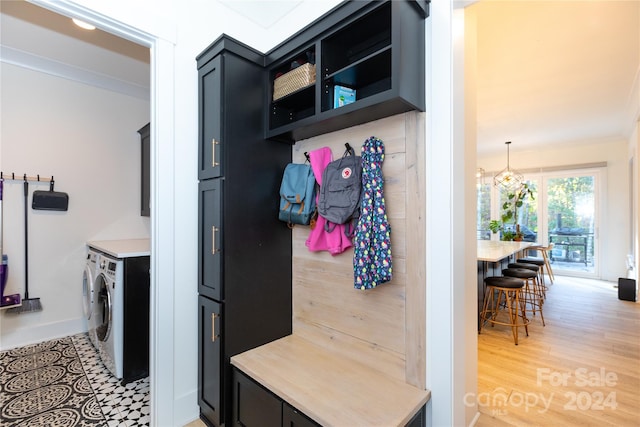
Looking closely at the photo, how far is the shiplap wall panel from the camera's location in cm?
144

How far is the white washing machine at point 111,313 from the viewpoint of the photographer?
2.08 metres

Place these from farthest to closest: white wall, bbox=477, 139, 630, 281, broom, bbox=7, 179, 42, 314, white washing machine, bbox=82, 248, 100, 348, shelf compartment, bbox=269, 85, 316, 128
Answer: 1. white wall, bbox=477, 139, 630, 281
2. broom, bbox=7, 179, 42, 314
3. white washing machine, bbox=82, 248, 100, 348
4. shelf compartment, bbox=269, 85, 316, 128

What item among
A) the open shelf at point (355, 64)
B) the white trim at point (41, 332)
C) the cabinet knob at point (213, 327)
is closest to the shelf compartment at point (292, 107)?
the open shelf at point (355, 64)

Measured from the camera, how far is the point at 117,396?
1.99 m

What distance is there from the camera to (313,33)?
4.90 ft

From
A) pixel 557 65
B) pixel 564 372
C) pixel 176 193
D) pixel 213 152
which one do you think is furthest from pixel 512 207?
pixel 176 193

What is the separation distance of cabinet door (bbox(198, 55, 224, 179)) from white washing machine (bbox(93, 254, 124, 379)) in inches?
42.5

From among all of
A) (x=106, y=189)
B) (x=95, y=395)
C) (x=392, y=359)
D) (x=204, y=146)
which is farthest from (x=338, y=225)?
(x=106, y=189)

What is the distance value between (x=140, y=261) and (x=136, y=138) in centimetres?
189

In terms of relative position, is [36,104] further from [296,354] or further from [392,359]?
[392,359]

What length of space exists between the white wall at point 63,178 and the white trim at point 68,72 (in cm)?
5

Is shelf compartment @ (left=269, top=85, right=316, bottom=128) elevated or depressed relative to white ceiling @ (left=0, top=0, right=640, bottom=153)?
depressed


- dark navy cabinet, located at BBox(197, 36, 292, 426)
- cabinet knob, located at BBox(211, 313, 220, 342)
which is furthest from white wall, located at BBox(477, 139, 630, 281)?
cabinet knob, located at BBox(211, 313, 220, 342)

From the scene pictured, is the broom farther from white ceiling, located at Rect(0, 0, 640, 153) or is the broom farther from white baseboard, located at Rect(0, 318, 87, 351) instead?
white ceiling, located at Rect(0, 0, 640, 153)
